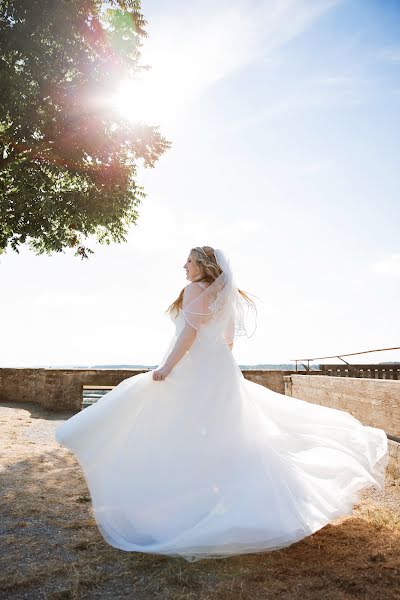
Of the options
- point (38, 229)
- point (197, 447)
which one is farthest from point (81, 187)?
point (197, 447)

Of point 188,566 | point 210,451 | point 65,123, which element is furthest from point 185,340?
point 65,123

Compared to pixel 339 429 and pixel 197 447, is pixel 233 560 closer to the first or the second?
pixel 197 447

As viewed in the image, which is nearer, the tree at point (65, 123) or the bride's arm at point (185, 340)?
the bride's arm at point (185, 340)

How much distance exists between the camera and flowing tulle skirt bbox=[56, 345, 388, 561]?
2533 mm

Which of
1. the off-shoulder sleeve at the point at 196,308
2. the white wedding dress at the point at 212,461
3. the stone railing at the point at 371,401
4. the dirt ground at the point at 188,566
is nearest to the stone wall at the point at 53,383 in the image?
the stone railing at the point at 371,401

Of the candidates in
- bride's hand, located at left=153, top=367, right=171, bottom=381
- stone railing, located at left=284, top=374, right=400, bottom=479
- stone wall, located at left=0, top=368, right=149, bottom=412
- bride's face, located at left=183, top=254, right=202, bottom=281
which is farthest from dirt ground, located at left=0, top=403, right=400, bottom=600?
stone wall, located at left=0, top=368, right=149, bottom=412

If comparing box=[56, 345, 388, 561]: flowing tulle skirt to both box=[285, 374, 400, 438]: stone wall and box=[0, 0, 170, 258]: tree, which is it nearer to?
box=[285, 374, 400, 438]: stone wall

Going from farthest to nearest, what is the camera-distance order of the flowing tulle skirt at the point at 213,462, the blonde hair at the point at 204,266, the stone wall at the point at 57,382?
1. the stone wall at the point at 57,382
2. the blonde hair at the point at 204,266
3. the flowing tulle skirt at the point at 213,462

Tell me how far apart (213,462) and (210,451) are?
83 millimetres

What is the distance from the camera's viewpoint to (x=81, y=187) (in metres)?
10.3

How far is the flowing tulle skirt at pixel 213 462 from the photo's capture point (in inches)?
99.7

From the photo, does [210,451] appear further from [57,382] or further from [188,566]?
[57,382]

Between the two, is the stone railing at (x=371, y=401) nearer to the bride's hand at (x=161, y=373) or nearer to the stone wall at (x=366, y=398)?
the stone wall at (x=366, y=398)

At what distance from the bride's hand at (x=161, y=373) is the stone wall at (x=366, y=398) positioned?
3134mm
